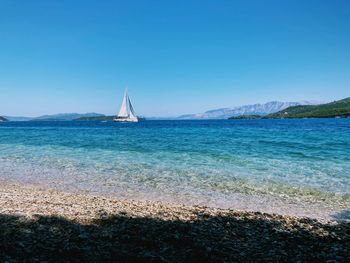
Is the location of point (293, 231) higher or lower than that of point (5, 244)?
lower

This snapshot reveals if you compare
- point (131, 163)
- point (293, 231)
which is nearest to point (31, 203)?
point (293, 231)

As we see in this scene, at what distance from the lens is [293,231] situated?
9.24 meters

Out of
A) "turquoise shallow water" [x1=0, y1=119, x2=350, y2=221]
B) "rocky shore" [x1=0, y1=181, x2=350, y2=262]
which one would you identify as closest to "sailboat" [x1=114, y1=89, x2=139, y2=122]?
"turquoise shallow water" [x1=0, y1=119, x2=350, y2=221]

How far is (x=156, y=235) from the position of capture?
846 cm

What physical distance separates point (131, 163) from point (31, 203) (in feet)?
43.4

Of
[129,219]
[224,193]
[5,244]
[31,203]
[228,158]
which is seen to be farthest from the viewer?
[228,158]

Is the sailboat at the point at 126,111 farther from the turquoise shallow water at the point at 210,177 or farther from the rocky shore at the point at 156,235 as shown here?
the rocky shore at the point at 156,235

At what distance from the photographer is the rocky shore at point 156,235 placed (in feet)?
23.1

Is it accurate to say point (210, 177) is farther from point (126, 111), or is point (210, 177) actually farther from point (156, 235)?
point (126, 111)

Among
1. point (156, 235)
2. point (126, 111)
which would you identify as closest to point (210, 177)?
point (156, 235)

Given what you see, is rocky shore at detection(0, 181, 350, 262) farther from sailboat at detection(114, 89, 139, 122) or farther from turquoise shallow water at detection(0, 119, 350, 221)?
sailboat at detection(114, 89, 139, 122)

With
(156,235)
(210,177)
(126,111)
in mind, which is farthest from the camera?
(126,111)

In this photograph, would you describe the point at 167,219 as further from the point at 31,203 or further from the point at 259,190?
the point at 259,190

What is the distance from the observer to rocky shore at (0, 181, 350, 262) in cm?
703
